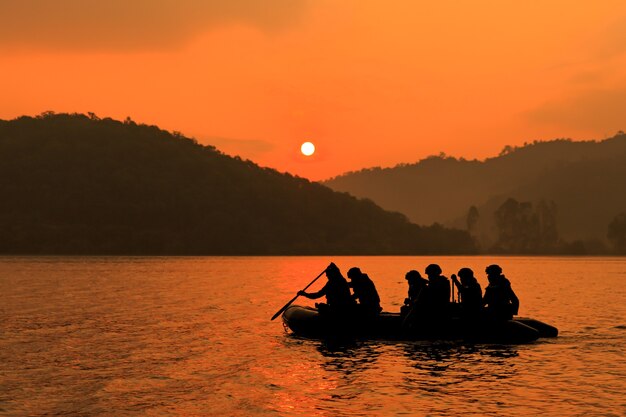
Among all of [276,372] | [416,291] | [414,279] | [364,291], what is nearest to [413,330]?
[416,291]

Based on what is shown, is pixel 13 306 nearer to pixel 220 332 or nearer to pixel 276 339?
pixel 220 332

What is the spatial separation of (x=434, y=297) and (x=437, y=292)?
10.9 inches

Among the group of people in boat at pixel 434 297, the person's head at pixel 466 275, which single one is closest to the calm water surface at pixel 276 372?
the group of people in boat at pixel 434 297

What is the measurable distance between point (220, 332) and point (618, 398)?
21369 millimetres

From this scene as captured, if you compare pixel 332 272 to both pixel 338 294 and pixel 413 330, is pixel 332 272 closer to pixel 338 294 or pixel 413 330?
pixel 338 294

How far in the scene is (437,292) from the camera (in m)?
28.7

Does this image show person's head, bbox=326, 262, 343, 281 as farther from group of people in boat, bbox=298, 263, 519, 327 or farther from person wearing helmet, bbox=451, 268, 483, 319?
person wearing helmet, bbox=451, 268, 483, 319

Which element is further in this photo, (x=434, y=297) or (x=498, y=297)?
(x=498, y=297)

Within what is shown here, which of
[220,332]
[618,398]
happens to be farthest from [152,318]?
[618,398]

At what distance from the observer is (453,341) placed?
100 feet

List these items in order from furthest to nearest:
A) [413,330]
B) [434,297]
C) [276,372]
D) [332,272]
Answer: [332,272], [413,330], [434,297], [276,372]

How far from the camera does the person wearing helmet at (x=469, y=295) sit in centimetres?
2839

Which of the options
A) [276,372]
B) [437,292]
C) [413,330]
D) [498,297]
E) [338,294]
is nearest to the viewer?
[276,372]

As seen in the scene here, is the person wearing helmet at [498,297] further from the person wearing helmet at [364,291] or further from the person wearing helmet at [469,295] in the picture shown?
the person wearing helmet at [364,291]
